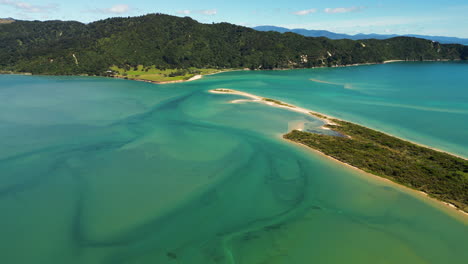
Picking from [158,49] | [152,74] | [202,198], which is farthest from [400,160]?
[158,49]

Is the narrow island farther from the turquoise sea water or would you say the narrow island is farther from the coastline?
the coastline

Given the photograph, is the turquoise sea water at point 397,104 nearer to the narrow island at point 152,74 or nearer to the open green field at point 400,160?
the open green field at point 400,160

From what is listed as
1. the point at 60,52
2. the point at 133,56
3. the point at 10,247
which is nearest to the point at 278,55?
the point at 133,56

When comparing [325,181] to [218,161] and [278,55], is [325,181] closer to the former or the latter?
[218,161]

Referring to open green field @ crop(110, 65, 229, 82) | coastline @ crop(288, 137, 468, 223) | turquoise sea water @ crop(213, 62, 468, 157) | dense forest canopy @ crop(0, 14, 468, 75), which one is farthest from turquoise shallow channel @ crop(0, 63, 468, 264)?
dense forest canopy @ crop(0, 14, 468, 75)

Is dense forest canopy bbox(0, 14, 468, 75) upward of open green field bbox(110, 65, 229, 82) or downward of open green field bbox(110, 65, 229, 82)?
upward

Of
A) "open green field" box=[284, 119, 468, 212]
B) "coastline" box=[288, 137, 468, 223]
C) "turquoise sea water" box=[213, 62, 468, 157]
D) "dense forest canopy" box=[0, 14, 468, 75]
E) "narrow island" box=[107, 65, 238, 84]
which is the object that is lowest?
"coastline" box=[288, 137, 468, 223]
